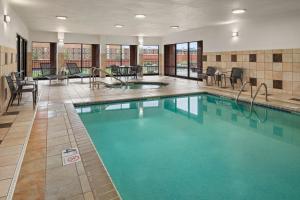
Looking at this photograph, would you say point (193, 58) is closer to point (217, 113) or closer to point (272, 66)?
point (272, 66)

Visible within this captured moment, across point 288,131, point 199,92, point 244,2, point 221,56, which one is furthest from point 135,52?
point 288,131

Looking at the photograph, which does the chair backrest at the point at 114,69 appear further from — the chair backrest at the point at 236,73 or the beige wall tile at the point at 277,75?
the beige wall tile at the point at 277,75

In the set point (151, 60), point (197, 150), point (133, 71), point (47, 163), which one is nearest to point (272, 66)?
point (197, 150)

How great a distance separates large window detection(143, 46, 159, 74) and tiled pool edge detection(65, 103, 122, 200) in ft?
36.9

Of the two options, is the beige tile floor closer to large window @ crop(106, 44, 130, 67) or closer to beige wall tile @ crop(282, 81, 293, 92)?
beige wall tile @ crop(282, 81, 293, 92)

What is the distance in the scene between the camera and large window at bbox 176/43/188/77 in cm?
1271

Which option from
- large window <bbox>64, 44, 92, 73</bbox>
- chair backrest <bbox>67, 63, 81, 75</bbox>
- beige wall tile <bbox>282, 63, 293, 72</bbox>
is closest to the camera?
beige wall tile <bbox>282, 63, 293, 72</bbox>

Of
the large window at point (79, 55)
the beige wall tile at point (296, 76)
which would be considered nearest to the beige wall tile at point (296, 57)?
the beige wall tile at point (296, 76)

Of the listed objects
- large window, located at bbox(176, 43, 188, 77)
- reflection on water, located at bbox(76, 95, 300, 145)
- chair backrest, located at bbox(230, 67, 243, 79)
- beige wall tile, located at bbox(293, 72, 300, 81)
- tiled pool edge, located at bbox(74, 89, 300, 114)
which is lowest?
reflection on water, located at bbox(76, 95, 300, 145)

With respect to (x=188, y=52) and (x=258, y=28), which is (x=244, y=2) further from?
(x=188, y=52)

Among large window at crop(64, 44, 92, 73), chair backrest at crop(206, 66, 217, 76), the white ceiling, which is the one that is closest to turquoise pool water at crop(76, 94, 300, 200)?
the white ceiling

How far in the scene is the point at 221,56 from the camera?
31.5 feet

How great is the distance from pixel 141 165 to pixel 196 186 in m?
0.82

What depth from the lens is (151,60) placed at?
593 inches
